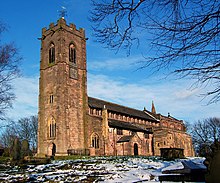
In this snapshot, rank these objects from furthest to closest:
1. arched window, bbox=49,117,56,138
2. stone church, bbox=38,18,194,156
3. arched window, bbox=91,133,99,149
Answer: arched window, bbox=91,133,99,149 < arched window, bbox=49,117,56,138 < stone church, bbox=38,18,194,156

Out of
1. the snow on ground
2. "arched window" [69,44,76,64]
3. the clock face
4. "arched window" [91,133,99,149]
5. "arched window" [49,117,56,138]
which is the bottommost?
the snow on ground

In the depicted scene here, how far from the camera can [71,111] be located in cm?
3756

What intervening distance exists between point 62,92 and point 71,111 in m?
3.15

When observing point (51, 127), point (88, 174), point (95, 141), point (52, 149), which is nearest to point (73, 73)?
point (51, 127)

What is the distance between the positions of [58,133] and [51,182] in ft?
83.6

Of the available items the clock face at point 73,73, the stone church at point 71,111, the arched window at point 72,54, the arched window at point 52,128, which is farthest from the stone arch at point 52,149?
the arched window at point 72,54

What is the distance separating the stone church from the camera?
36.2 metres

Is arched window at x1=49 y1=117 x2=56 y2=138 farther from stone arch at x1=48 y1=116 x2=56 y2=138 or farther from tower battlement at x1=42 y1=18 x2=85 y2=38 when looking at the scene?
tower battlement at x1=42 y1=18 x2=85 y2=38

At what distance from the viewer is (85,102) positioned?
39969mm

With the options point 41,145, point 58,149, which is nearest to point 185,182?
point 58,149

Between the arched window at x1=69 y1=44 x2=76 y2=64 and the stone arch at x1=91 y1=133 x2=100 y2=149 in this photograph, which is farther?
the arched window at x1=69 y1=44 x2=76 y2=64

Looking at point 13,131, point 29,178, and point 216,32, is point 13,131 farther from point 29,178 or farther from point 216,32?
point 216,32

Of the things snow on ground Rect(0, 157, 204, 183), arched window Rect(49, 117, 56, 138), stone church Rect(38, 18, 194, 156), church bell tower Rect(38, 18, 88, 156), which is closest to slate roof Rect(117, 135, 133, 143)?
stone church Rect(38, 18, 194, 156)

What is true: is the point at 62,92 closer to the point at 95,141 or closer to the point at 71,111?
the point at 71,111
